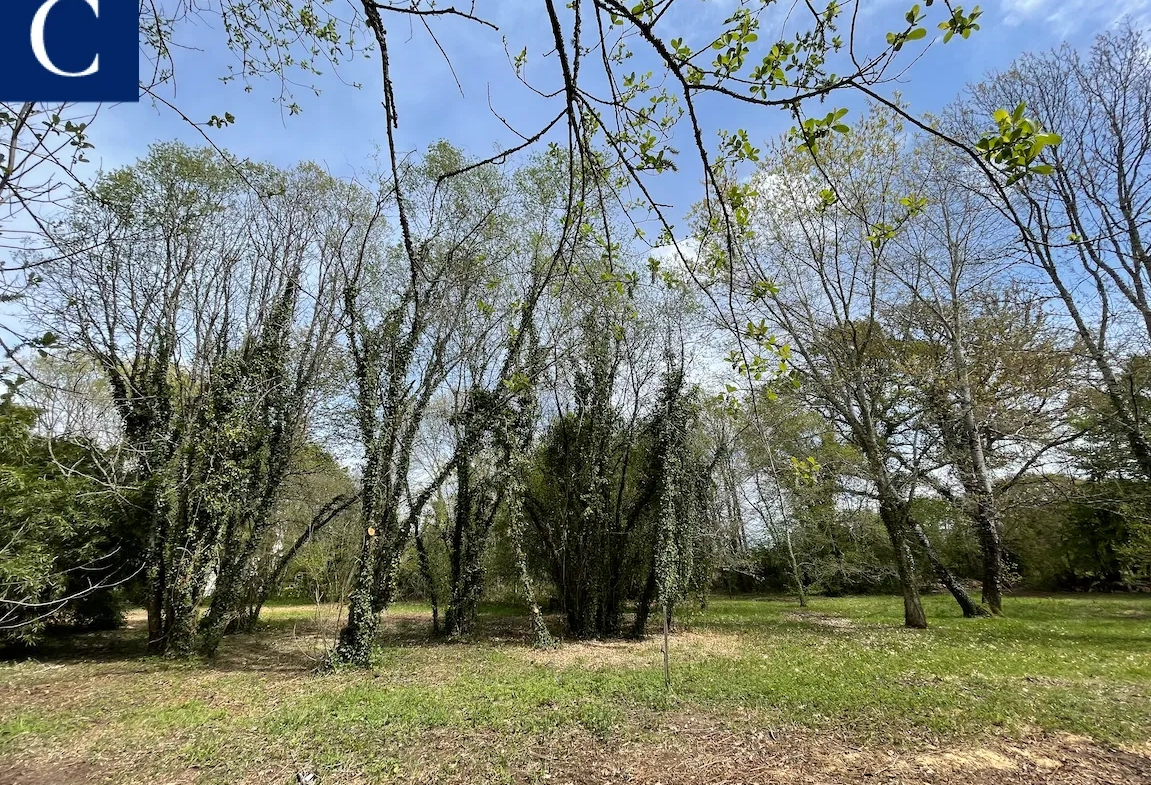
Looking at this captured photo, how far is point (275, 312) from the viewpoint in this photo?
9.69m

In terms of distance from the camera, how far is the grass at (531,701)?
4.25 m

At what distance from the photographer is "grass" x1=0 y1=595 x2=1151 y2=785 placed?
4250mm

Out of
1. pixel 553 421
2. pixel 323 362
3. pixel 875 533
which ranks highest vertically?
pixel 323 362

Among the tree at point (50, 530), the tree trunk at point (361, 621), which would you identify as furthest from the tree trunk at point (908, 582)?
the tree at point (50, 530)

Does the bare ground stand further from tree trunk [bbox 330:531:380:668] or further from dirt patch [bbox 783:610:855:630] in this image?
dirt patch [bbox 783:610:855:630]

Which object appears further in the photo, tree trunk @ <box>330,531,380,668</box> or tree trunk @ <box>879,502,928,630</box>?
tree trunk @ <box>879,502,928,630</box>

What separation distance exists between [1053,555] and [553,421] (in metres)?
19.3

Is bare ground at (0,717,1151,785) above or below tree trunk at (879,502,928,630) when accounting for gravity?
below

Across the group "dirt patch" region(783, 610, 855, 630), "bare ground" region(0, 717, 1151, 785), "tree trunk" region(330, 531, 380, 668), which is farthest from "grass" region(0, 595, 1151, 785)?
"dirt patch" region(783, 610, 855, 630)

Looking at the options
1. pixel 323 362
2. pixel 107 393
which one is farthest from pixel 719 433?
pixel 107 393

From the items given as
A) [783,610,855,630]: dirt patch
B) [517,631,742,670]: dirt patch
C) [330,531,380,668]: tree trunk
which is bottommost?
[783,610,855,630]: dirt patch

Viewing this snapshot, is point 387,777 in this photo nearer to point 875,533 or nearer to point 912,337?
point 912,337

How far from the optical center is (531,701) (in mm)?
5719

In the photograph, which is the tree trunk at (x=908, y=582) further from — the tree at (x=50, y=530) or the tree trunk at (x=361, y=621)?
the tree at (x=50, y=530)
